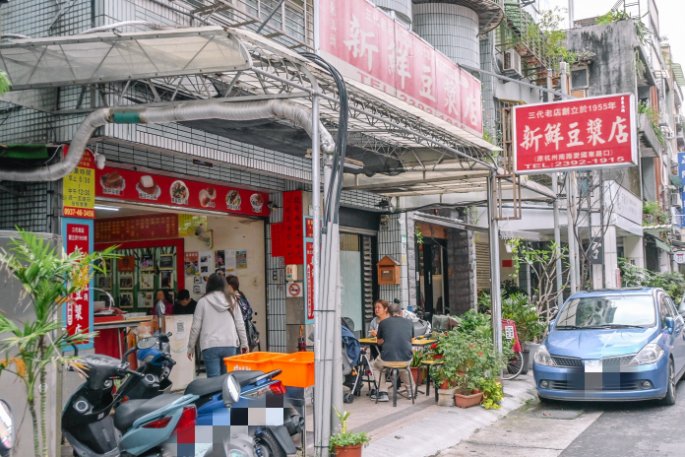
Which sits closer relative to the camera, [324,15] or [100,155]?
[324,15]

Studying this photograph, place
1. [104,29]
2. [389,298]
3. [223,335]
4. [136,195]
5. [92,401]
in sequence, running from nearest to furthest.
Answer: [92,401]
[104,29]
[223,335]
[136,195]
[389,298]

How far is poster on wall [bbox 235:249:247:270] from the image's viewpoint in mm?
12922

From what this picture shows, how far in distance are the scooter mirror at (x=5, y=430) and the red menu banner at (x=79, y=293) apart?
3897 mm

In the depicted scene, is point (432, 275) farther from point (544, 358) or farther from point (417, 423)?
point (417, 423)

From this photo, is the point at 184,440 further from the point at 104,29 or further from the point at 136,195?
the point at 136,195

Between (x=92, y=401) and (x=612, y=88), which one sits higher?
(x=612, y=88)

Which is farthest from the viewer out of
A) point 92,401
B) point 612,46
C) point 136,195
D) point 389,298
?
point 612,46

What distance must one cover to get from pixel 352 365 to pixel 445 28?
446 inches

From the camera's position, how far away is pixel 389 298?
15.9 metres

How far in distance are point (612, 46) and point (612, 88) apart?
5.61ft

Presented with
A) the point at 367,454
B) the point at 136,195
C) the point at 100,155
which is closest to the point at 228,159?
the point at 136,195

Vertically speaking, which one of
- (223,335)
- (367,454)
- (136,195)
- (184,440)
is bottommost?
(367,454)

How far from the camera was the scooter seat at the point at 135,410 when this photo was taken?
5.48 m

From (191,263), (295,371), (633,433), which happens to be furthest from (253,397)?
(191,263)
